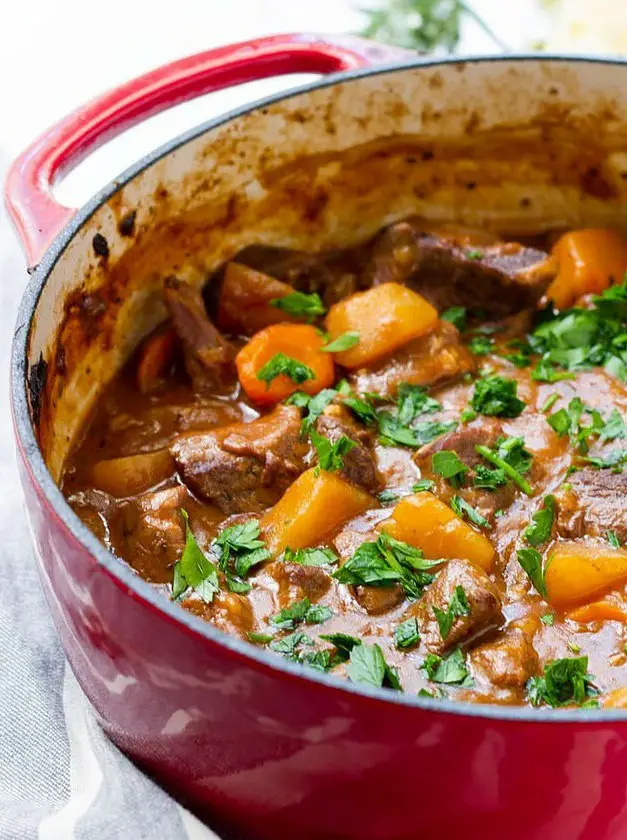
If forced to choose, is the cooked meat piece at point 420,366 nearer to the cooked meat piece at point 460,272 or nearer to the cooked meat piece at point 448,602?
the cooked meat piece at point 460,272

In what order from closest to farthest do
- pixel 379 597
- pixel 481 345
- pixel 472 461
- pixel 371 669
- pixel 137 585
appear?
pixel 137 585, pixel 371 669, pixel 379 597, pixel 472 461, pixel 481 345

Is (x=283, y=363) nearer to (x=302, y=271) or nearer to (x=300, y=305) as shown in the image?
(x=300, y=305)

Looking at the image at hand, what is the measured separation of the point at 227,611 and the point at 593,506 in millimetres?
900

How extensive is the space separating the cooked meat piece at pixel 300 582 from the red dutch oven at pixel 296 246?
0.46 m

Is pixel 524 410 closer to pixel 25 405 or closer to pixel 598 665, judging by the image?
pixel 598 665

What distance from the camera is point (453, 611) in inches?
86.9

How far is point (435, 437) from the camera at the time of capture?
108 inches

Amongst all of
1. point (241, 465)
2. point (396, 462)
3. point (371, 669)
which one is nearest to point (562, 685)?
point (371, 669)

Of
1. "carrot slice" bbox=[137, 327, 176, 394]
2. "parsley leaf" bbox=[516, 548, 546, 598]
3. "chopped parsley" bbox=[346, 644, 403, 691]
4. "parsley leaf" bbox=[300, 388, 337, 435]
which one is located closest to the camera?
"chopped parsley" bbox=[346, 644, 403, 691]

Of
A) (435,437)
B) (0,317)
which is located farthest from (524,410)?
(0,317)

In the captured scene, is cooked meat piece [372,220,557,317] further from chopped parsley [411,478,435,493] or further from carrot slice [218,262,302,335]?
chopped parsley [411,478,435,493]

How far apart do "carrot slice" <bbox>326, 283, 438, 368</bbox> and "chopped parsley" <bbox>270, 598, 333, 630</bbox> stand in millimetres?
868

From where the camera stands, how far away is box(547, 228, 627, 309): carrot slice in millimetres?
3238

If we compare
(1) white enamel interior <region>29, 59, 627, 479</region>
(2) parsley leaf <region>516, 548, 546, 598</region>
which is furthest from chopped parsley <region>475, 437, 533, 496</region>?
(1) white enamel interior <region>29, 59, 627, 479</region>
